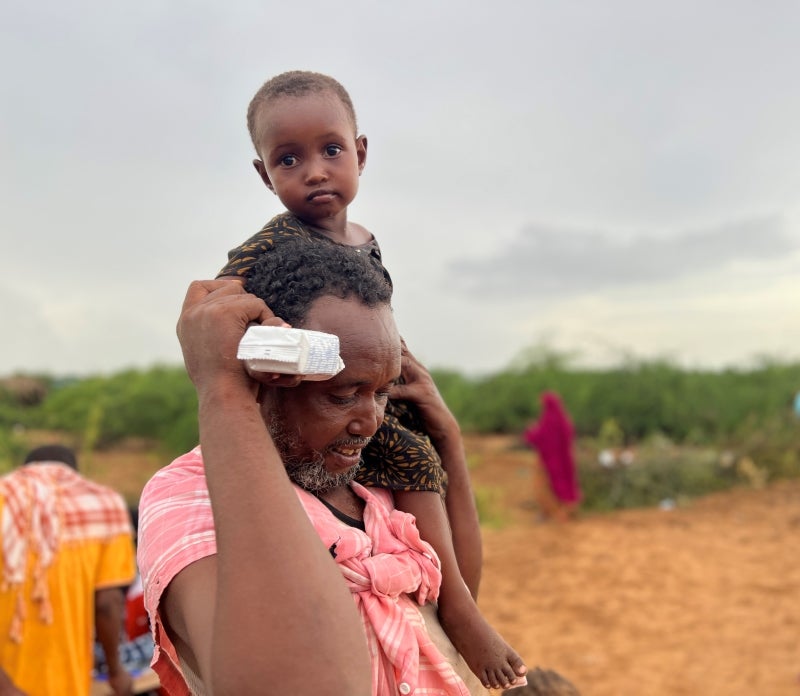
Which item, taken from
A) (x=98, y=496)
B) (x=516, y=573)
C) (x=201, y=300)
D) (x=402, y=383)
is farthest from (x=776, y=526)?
(x=201, y=300)

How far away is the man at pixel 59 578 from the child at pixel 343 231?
2.62m

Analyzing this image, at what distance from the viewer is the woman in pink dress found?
449 inches

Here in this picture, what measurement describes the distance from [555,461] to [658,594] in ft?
10.6


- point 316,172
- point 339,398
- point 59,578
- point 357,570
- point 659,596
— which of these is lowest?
point 659,596

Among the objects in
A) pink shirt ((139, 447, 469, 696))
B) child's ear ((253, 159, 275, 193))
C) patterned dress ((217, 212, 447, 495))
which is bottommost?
pink shirt ((139, 447, 469, 696))

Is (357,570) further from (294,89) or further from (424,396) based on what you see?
(294,89)

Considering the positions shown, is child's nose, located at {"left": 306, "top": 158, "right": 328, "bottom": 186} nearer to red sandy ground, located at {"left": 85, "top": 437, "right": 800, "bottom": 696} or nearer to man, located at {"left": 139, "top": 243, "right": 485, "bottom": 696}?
man, located at {"left": 139, "top": 243, "right": 485, "bottom": 696}

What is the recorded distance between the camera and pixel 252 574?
47.9 inches

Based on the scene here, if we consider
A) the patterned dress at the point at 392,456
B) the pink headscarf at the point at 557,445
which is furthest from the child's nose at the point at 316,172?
the pink headscarf at the point at 557,445

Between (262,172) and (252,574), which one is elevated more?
(262,172)

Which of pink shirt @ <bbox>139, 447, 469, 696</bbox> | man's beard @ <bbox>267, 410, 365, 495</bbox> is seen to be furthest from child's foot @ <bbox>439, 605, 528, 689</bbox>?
man's beard @ <bbox>267, 410, 365, 495</bbox>

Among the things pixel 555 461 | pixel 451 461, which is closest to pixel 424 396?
pixel 451 461

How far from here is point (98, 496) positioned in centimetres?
448

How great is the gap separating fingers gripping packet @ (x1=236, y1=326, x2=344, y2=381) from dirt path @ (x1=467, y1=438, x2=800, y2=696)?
6.13 meters
